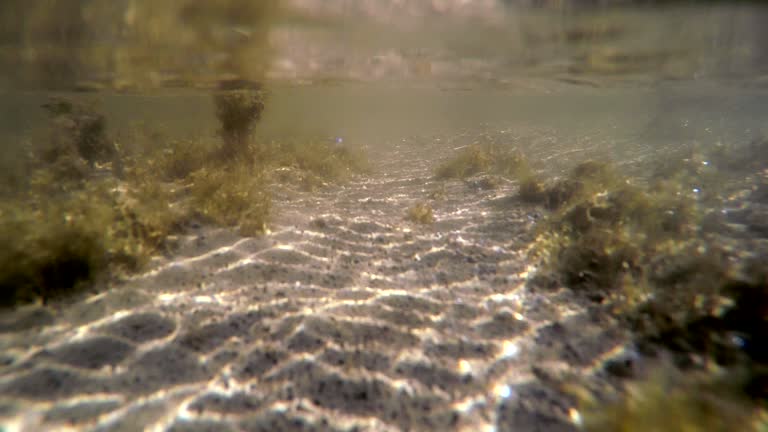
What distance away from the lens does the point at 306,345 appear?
3.91m

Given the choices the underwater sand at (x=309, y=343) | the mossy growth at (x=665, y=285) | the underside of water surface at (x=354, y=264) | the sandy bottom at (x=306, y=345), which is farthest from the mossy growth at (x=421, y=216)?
the mossy growth at (x=665, y=285)

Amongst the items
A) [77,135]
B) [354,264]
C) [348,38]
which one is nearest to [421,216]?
[354,264]

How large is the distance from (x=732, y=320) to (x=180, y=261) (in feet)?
24.1

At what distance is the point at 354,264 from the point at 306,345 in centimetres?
213

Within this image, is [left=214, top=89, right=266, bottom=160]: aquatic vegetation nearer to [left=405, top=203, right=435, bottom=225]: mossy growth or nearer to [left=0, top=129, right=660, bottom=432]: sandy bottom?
[left=0, top=129, right=660, bottom=432]: sandy bottom

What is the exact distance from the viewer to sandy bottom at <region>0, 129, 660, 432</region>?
313cm

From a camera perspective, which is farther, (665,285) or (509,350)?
(665,285)

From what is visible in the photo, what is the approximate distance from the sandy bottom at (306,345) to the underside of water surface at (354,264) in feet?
0.10

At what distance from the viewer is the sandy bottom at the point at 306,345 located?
3.13m

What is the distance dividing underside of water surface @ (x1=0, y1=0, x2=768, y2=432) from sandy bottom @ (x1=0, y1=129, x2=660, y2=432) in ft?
0.10

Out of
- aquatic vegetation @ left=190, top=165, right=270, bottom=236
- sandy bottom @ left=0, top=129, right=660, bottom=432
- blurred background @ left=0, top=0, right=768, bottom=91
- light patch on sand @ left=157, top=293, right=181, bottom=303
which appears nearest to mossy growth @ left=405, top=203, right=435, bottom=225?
sandy bottom @ left=0, top=129, right=660, bottom=432

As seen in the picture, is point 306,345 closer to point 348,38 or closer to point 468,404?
point 468,404

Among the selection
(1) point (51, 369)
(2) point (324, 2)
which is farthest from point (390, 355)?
(2) point (324, 2)

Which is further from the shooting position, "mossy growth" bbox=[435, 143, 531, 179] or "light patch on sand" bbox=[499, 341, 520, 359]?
"mossy growth" bbox=[435, 143, 531, 179]
